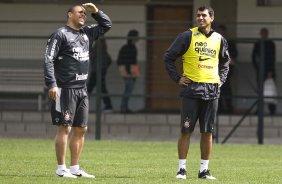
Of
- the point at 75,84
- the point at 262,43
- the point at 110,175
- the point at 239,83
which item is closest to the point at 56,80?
the point at 75,84

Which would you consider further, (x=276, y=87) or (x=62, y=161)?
(x=276, y=87)

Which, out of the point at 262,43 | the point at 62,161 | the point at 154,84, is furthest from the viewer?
the point at 154,84

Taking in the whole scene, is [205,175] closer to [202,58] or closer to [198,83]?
[198,83]

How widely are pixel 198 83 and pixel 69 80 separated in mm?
1610

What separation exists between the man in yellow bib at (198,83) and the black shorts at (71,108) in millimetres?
1202

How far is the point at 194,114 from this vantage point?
521 inches

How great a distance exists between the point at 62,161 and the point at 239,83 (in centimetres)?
1313

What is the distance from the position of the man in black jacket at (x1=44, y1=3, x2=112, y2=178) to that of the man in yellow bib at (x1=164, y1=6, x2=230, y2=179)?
3.75 ft

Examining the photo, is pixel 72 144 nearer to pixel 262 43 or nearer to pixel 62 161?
pixel 62 161

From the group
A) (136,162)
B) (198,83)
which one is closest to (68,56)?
(198,83)

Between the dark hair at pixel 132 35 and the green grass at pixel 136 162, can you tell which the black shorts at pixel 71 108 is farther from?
the dark hair at pixel 132 35

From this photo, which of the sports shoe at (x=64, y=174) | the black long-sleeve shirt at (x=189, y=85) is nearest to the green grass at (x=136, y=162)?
the sports shoe at (x=64, y=174)

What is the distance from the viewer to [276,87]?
983 inches

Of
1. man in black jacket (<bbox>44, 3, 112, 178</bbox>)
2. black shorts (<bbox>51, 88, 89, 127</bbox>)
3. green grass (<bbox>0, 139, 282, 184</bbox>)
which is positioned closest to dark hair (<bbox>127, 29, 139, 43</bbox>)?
green grass (<bbox>0, 139, 282, 184</bbox>)
